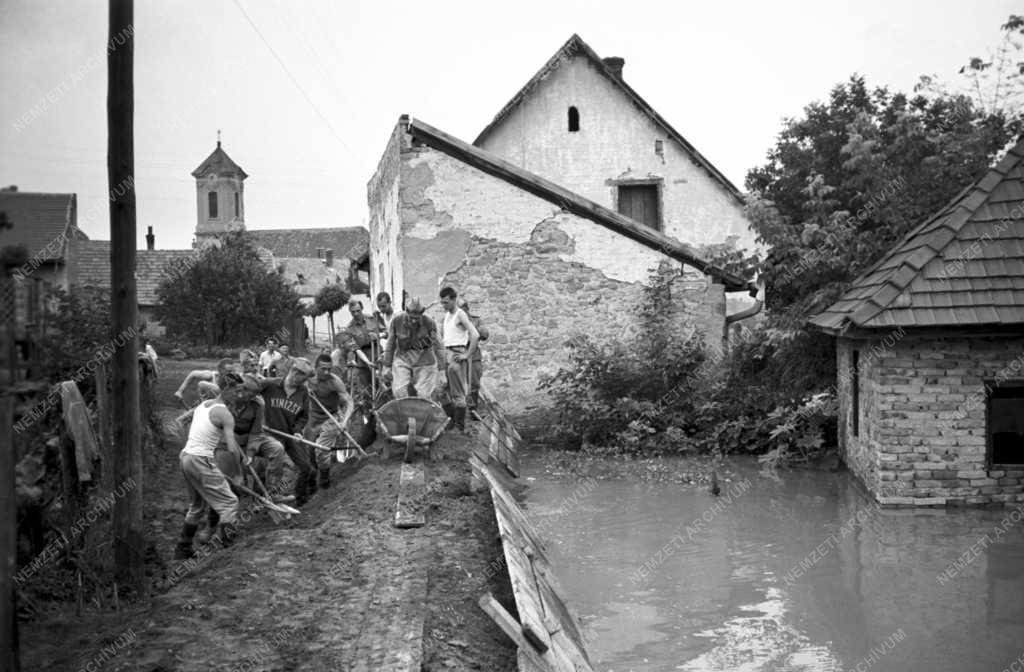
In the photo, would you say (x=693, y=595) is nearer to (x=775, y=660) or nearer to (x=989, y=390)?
(x=775, y=660)

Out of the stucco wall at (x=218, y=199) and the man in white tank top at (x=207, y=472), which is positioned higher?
the stucco wall at (x=218, y=199)

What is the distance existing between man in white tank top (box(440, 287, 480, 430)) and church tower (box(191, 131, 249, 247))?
71.9 m

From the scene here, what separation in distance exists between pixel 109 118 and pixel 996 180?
39.4 ft

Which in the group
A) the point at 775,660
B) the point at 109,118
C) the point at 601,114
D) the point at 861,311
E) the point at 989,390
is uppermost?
the point at 601,114

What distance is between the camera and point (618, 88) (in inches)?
1111

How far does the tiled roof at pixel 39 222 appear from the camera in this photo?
5.92m

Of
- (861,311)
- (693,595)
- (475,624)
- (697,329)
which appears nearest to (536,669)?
(475,624)

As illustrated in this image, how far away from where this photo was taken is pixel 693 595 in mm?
11117

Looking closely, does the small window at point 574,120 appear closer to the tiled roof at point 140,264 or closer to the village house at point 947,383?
the village house at point 947,383

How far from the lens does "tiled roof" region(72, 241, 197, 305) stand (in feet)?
160

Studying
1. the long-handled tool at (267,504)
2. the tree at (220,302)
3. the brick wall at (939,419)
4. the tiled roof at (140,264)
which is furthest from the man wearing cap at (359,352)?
the tiled roof at (140,264)

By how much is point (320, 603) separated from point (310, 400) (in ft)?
15.8

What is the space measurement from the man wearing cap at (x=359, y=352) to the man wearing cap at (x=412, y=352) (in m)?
1.34

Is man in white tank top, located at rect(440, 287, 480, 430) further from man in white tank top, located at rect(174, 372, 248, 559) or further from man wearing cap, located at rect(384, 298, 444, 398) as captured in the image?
man in white tank top, located at rect(174, 372, 248, 559)
